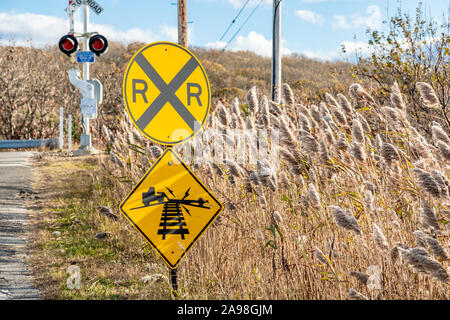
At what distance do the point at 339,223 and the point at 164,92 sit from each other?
1.90 m

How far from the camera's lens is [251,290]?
3.70 metres

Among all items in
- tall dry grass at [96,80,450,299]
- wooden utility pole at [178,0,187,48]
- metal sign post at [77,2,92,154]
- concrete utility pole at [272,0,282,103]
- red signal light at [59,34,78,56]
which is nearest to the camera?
tall dry grass at [96,80,450,299]

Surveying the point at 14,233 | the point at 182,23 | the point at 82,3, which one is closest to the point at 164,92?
the point at 14,233

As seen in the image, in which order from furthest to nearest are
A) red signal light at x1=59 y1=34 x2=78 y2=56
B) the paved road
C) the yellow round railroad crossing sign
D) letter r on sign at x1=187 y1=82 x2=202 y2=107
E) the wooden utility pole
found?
red signal light at x1=59 y1=34 x2=78 y2=56 < the wooden utility pole < the paved road < letter r on sign at x1=187 y1=82 x2=202 y2=107 < the yellow round railroad crossing sign

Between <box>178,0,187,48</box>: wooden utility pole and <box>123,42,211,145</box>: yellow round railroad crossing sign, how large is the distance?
609cm

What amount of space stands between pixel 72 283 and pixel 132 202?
1.36 metres

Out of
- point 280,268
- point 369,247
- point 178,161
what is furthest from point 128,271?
point 369,247

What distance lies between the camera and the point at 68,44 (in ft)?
45.5

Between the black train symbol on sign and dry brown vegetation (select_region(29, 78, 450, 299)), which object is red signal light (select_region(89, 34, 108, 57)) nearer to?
dry brown vegetation (select_region(29, 78, 450, 299))

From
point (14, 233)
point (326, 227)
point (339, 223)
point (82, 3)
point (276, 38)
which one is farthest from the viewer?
point (82, 3)

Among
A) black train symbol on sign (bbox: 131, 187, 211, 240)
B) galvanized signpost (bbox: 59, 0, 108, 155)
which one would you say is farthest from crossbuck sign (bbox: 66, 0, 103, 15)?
black train symbol on sign (bbox: 131, 187, 211, 240)

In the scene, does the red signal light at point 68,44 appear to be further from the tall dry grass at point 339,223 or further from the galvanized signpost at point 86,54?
the tall dry grass at point 339,223

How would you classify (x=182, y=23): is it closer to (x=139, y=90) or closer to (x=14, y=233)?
(x=14, y=233)

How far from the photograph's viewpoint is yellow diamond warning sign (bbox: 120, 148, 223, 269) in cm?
383
